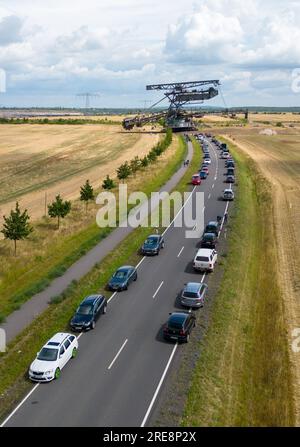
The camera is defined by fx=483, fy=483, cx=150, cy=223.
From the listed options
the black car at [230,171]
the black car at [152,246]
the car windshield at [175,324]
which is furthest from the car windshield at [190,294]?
the black car at [230,171]

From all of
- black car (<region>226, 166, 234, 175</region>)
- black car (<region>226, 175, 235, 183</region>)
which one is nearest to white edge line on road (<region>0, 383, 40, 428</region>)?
black car (<region>226, 175, 235, 183</region>)

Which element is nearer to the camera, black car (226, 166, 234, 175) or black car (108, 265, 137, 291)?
black car (108, 265, 137, 291)

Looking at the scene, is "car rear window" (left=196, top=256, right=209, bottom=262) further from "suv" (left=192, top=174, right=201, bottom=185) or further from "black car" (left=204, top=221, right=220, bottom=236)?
"suv" (left=192, top=174, right=201, bottom=185)

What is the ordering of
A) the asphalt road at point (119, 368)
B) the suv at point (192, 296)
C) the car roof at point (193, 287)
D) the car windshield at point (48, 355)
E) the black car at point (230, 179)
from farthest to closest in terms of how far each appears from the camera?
the black car at point (230, 179) → the car roof at point (193, 287) → the suv at point (192, 296) → the car windshield at point (48, 355) → the asphalt road at point (119, 368)

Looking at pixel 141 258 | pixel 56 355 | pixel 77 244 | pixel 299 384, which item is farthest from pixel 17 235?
pixel 299 384

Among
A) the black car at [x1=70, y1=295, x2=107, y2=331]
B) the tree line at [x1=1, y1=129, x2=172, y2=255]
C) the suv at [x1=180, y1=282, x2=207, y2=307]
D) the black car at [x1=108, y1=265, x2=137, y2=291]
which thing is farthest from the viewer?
the tree line at [x1=1, y1=129, x2=172, y2=255]

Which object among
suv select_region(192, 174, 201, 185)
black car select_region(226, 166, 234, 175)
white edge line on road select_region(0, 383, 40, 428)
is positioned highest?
black car select_region(226, 166, 234, 175)

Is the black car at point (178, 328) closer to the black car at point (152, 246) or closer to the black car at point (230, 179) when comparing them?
the black car at point (152, 246)
